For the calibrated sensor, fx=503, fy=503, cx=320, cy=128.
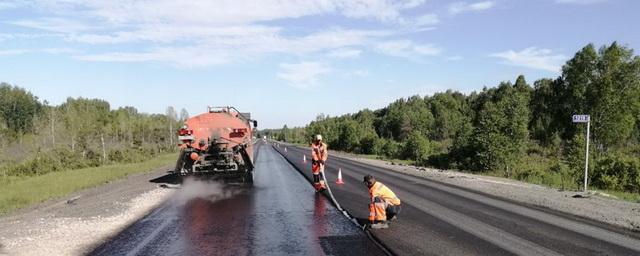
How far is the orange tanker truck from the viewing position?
1695cm

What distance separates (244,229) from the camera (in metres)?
9.29

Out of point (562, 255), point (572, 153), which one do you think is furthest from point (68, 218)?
point (572, 153)

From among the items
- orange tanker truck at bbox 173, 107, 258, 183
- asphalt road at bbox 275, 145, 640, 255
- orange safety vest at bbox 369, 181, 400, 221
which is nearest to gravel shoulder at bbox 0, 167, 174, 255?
orange tanker truck at bbox 173, 107, 258, 183

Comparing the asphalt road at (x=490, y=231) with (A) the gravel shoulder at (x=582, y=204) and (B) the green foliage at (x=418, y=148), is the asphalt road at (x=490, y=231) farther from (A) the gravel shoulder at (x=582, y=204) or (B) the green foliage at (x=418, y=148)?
(B) the green foliage at (x=418, y=148)

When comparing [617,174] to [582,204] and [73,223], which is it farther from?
[73,223]

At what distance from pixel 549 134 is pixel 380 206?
61.6 metres

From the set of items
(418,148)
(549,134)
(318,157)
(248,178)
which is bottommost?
(248,178)

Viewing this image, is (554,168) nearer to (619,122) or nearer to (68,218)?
(619,122)

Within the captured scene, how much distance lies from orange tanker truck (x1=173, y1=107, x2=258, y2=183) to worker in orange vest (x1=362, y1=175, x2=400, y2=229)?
27.2ft

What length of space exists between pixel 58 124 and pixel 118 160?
40.5 ft

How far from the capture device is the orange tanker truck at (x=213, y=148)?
55.6 ft

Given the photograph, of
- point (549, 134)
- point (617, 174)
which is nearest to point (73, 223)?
point (617, 174)

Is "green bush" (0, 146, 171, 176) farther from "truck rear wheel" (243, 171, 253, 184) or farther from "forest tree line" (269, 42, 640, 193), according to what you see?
"forest tree line" (269, 42, 640, 193)

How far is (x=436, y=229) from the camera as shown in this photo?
9203 millimetres
